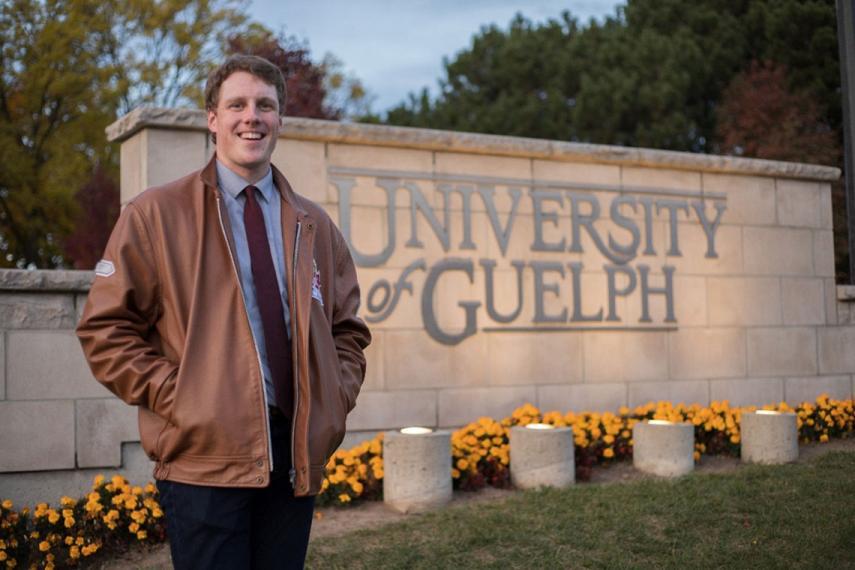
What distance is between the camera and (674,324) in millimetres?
8797

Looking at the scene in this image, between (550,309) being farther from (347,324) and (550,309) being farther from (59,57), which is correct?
(59,57)

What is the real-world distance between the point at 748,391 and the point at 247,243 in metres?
7.63

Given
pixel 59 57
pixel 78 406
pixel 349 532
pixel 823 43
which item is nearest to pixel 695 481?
pixel 349 532

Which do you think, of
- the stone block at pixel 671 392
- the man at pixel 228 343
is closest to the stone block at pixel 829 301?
the stone block at pixel 671 392

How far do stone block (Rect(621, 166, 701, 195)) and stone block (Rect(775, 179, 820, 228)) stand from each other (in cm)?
108

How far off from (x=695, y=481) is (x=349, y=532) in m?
2.59

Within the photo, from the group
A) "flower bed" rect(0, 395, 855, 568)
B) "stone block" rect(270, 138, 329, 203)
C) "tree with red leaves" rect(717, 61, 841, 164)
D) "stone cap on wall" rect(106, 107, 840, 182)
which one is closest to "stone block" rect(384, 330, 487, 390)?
"flower bed" rect(0, 395, 855, 568)

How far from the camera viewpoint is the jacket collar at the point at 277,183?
8.30ft

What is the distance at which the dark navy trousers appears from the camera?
2.29 m

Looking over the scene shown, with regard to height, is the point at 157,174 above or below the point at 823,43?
below

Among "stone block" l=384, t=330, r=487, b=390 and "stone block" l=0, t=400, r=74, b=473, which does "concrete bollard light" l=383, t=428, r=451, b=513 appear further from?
"stone block" l=0, t=400, r=74, b=473

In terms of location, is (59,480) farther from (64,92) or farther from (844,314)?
(64,92)

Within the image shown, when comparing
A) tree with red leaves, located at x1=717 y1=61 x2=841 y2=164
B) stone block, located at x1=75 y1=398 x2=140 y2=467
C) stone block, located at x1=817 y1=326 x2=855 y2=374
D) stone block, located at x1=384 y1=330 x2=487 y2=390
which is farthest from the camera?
tree with red leaves, located at x1=717 y1=61 x2=841 y2=164

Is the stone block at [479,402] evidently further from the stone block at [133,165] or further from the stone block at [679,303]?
the stone block at [133,165]
